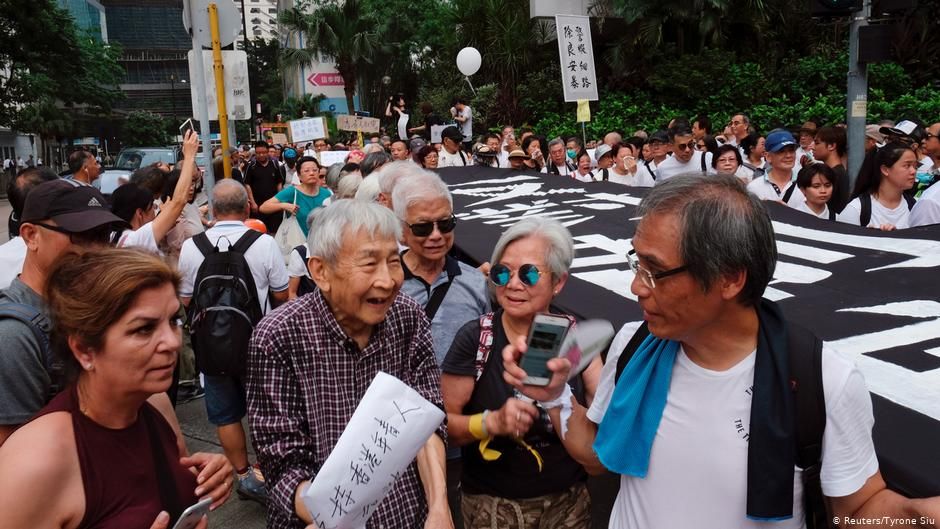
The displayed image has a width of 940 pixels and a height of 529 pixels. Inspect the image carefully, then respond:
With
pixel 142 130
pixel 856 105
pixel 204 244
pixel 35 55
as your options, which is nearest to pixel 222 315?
pixel 204 244

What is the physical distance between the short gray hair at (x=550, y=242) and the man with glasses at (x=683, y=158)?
16.5 ft

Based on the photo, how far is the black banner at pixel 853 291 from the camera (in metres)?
1.90

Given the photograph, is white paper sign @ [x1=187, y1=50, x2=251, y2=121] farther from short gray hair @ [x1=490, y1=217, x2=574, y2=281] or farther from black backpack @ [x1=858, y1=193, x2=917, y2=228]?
black backpack @ [x1=858, y1=193, x2=917, y2=228]

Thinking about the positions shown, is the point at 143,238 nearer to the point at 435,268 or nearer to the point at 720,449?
the point at 435,268

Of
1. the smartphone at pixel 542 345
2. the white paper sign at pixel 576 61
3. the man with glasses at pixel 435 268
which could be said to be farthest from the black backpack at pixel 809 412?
the white paper sign at pixel 576 61

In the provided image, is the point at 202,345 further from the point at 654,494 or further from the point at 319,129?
the point at 319,129

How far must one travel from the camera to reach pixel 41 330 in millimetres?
2078

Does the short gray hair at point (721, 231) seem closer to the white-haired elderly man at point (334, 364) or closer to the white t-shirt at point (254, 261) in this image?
the white-haired elderly man at point (334, 364)

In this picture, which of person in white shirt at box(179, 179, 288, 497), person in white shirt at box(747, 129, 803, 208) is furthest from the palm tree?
person in white shirt at box(179, 179, 288, 497)

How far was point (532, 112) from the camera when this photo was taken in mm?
21562

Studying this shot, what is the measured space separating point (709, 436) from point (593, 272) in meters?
2.24

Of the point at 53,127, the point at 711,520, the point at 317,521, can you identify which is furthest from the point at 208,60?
the point at 53,127

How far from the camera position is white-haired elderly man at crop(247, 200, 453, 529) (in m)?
2.05

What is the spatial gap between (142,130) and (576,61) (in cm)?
6564
